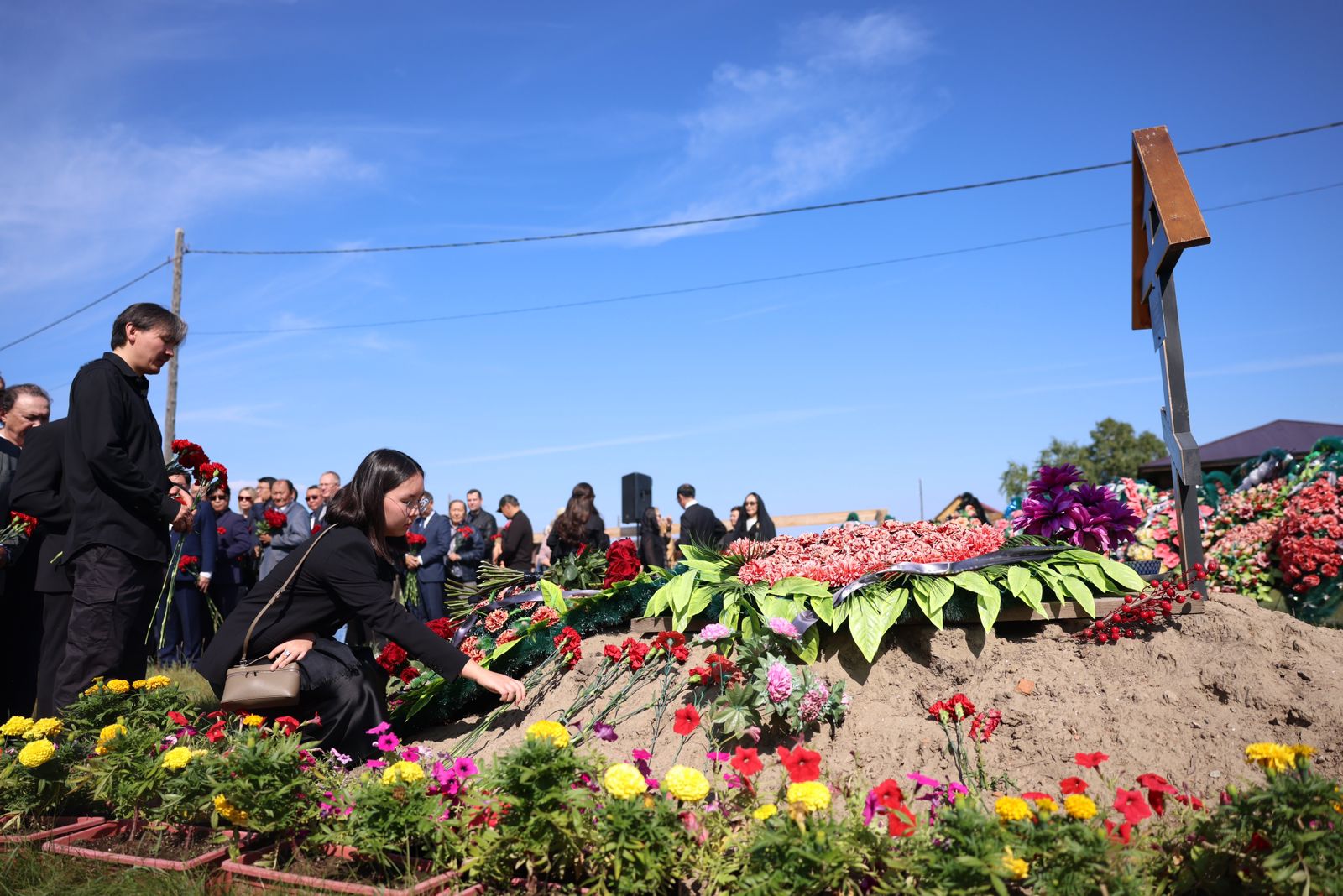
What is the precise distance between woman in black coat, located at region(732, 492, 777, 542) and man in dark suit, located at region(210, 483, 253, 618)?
484 cm

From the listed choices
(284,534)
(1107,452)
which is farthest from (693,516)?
(1107,452)

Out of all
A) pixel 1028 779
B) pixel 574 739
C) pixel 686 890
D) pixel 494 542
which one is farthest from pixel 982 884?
pixel 494 542

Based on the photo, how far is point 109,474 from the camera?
12.7 ft

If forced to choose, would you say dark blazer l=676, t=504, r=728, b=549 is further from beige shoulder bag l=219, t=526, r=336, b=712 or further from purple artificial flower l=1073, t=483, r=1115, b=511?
beige shoulder bag l=219, t=526, r=336, b=712

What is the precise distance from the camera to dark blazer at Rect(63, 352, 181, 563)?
3881 millimetres

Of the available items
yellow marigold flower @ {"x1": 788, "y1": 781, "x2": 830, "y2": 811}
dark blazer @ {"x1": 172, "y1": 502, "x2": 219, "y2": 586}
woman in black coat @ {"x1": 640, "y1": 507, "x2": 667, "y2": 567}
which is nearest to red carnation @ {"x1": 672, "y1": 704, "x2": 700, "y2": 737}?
yellow marigold flower @ {"x1": 788, "y1": 781, "x2": 830, "y2": 811}

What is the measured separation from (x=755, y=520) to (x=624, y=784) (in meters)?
8.50

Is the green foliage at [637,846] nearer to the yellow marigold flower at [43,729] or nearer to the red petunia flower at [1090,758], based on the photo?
Answer: the red petunia flower at [1090,758]

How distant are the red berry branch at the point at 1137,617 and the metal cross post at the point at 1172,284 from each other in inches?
7.8

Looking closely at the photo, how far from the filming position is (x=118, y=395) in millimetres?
4000

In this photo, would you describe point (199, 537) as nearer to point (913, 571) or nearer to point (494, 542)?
point (494, 542)

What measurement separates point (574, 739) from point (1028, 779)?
5.20ft

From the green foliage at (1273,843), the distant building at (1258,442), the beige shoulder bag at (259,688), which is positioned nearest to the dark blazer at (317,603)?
the beige shoulder bag at (259,688)

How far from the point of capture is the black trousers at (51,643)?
4160 mm
